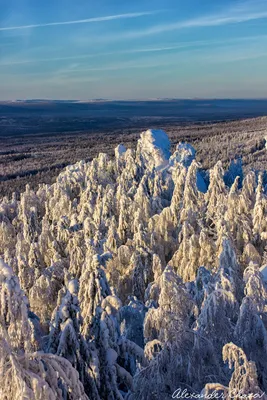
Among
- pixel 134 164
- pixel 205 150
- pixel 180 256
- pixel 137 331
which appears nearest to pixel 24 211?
pixel 134 164

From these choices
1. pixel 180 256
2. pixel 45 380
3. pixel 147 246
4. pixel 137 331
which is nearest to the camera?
pixel 45 380

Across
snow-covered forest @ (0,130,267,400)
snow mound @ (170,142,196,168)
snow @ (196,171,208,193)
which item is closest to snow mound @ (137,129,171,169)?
snow-covered forest @ (0,130,267,400)

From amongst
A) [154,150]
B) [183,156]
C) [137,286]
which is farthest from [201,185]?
[137,286]

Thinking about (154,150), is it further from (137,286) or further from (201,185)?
(137,286)

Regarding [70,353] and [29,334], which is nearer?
[29,334]

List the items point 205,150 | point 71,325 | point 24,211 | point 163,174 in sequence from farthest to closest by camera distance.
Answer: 1. point 205,150
2. point 163,174
3. point 24,211
4. point 71,325

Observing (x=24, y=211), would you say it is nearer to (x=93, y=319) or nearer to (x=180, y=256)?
(x=180, y=256)

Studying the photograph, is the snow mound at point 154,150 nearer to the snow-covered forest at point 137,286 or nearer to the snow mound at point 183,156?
the snow-covered forest at point 137,286
